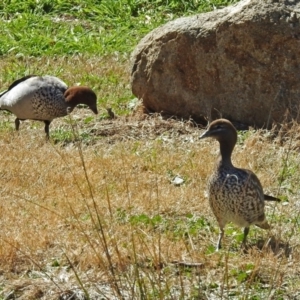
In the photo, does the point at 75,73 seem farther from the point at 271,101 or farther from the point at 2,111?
the point at 271,101

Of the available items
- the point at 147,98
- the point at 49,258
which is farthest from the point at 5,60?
the point at 49,258

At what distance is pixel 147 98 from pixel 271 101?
1.51 metres

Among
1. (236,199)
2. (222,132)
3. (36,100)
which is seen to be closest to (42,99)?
(36,100)

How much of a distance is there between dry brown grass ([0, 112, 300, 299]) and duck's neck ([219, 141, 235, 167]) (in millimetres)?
439

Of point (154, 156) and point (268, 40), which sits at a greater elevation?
point (268, 40)

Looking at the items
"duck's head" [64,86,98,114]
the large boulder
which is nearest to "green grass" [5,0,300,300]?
"duck's head" [64,86,98,114]

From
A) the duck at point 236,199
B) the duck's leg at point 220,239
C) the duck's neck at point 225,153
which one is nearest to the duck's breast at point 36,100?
the duck's neck at point 225,153

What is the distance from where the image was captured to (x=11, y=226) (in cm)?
786

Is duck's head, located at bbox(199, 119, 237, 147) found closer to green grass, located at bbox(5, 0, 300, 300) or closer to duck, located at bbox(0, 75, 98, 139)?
green grass, located at bbox(5, 0, 300, 300)

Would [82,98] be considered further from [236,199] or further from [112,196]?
[236,199]

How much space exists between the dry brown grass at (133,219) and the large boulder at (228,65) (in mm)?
334

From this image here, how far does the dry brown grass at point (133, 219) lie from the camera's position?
6715mm

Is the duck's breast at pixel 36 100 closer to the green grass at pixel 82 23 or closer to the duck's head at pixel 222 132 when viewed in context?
the green grass at pixel 82 23

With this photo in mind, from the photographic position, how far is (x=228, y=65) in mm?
10828
